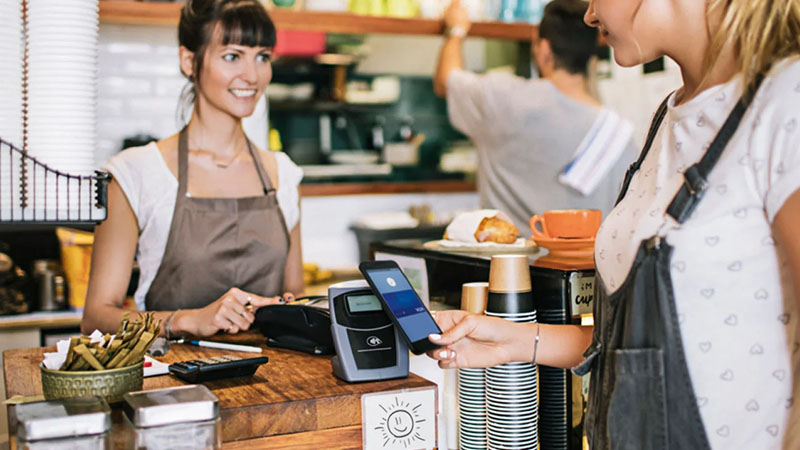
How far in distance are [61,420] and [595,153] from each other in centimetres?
249

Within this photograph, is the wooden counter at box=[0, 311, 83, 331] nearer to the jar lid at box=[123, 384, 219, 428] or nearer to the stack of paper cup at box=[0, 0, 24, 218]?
the stack of paper cup at box=[0, 0, 24, 218]

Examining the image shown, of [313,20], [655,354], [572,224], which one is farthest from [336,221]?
[655,354]

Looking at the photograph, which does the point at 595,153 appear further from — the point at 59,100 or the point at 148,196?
the point at 59,100

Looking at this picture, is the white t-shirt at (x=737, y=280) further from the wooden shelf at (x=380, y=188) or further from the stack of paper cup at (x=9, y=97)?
the wooden shelf at (x=380, y=188)

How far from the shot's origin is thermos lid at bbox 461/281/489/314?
1.61m

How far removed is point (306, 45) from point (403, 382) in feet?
15.3

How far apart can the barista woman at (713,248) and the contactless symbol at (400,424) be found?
1.00 feet

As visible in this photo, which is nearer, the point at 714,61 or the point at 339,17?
the point at 714,61

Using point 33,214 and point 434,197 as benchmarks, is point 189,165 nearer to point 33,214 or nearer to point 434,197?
point 33,214

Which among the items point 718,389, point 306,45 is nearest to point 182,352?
point 718,389

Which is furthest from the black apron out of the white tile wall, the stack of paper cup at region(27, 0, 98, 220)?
the white tile wall

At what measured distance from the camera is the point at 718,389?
3.78 ft

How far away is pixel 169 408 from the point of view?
103cm

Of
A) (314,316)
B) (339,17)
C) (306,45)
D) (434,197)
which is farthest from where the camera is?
(306,45)
